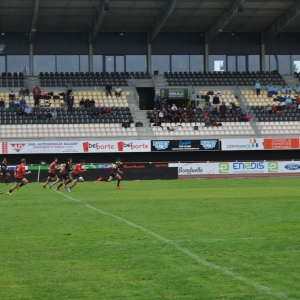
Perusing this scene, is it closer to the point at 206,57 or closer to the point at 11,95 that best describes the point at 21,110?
the point at 11,95

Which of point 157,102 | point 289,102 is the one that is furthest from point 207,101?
point 289,102

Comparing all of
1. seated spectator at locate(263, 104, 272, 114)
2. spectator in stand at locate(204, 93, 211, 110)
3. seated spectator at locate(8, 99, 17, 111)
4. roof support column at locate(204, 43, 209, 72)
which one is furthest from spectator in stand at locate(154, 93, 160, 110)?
seated spectator at locate(8, 99, 17, 111)

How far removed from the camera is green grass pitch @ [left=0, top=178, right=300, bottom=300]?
791cm

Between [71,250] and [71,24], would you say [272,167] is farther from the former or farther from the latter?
[71,250]

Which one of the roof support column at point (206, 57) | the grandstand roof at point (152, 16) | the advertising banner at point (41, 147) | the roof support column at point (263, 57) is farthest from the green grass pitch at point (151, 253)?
the roof support column at point (263, 57)

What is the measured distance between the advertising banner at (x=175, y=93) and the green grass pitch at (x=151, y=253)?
3642cm

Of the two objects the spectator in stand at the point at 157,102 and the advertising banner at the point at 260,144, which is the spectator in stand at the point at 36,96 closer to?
the spectator in stand at the point at 157,102

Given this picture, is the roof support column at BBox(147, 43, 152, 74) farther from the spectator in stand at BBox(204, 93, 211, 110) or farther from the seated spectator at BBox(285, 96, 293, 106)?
the seated spectator at BBox(285, 96, 293, 106)

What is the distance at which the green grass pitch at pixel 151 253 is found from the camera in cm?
791

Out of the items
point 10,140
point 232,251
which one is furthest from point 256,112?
point 232,251

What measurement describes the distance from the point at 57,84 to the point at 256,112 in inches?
705

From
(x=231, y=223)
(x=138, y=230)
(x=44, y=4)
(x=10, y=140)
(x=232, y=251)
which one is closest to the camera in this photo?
(x=232, y=251)

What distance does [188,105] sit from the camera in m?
56.4

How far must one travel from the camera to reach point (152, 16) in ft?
180
